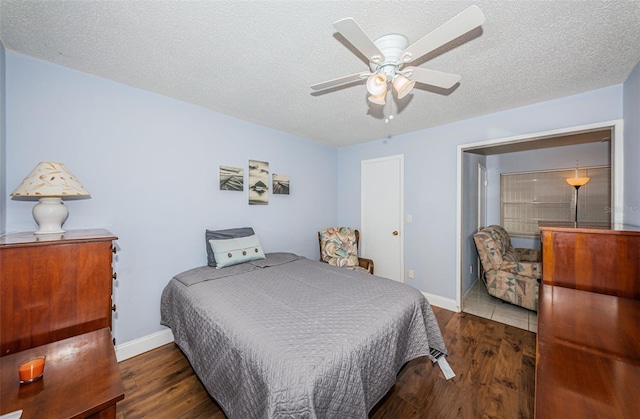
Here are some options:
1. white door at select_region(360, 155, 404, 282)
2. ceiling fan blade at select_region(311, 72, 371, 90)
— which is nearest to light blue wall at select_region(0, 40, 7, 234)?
ceiling fan blade at select_region(311, 72, 371, 90)

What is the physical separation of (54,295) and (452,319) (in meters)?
3.55

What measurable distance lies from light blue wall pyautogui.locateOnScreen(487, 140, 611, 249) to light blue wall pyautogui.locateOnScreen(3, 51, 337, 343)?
467 cm

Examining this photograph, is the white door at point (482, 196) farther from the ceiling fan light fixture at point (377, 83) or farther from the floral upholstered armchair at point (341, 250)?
the ceiling fan light fixture at point (377, 83)

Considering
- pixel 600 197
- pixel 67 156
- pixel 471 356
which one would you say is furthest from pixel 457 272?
pixel 67 156

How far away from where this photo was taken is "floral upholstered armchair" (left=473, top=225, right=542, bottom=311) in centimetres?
288

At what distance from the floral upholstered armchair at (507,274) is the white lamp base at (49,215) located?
14.3ft

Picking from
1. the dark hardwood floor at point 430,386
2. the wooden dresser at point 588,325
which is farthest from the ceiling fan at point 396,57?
the dark hardwood floor at point 430,386

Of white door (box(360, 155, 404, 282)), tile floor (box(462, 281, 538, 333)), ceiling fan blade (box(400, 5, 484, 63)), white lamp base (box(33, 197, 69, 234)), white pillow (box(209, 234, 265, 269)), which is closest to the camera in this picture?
ceiling fan blade (box(400, 5, 484, 63))

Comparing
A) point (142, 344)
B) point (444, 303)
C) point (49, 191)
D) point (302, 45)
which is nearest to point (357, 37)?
point (302, 45)

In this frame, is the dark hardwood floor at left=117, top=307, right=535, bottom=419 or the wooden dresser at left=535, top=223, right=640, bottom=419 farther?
the dark hardwood floor at left=117, top=307, right=535, bottom=419

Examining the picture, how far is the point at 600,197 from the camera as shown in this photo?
12.7 ft

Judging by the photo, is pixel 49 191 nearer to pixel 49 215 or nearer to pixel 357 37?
pixel 49 215

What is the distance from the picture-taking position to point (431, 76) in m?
1.48

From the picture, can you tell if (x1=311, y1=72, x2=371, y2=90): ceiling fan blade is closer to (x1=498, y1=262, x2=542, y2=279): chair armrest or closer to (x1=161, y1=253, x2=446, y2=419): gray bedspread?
(x1=161, y1=253, x2=446, y2=419): gray bedspread
